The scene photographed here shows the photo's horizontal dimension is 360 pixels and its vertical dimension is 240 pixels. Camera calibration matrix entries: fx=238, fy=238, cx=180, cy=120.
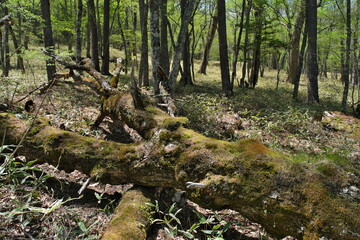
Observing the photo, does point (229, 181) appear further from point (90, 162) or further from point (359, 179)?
point (90, 162)

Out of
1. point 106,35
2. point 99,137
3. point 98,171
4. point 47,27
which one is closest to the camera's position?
point 98,171

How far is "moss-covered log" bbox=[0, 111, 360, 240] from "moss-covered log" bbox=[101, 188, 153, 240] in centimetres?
20

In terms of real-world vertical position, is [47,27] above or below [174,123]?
above

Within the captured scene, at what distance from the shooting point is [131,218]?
2908 millimetres

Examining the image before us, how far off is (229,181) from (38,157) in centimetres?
294

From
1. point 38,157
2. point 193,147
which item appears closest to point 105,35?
point 38,157

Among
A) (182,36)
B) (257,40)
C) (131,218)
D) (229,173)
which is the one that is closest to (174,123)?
(229,173)

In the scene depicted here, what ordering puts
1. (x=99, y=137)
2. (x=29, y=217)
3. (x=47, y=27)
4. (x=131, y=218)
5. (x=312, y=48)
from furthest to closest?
(x=312, y=48) → (x=47, y=27) → (x=99, y=137) → (x=131, y=218) → (x=29, y=217)

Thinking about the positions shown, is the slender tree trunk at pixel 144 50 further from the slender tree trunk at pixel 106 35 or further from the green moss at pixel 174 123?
the green moss at pixel 174 123

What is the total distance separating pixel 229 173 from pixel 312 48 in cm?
1147

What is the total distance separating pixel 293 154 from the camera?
542 cm

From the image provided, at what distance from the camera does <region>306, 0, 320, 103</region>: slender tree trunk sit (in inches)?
446

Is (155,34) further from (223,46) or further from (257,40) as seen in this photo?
(257,40)

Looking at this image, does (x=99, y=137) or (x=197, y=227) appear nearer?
(x=197, y=227)
